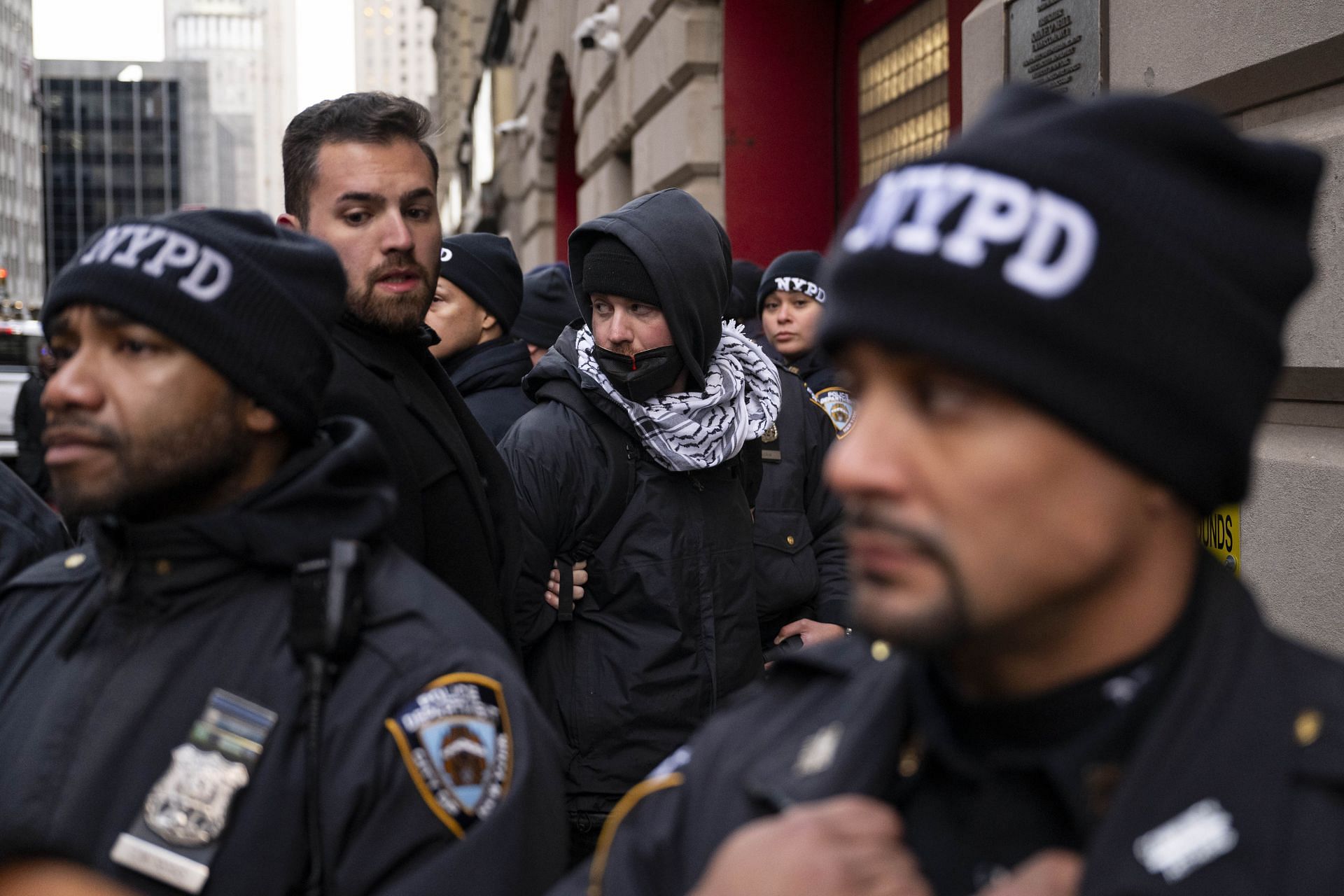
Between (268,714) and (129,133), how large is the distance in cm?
14042

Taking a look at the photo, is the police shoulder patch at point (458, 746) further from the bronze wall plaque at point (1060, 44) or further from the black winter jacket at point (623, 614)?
the bronze wall plaque at point (1060, 44)

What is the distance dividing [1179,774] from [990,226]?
54 cm

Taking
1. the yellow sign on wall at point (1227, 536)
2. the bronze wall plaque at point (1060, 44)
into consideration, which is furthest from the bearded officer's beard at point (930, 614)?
the bronze wall plaque at point (1060, 44)

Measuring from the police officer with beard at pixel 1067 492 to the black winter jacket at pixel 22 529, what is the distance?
85.0 inches

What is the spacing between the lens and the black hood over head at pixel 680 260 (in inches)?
158

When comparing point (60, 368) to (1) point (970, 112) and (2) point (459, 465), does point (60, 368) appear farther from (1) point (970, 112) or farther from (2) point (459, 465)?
(1) point (970, 112)

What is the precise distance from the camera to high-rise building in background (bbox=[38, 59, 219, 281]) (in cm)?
12738

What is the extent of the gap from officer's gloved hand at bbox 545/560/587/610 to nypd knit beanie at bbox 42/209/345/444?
4.62 feet

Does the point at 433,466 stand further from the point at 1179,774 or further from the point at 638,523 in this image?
the point at 1179,774

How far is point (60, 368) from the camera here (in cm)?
231

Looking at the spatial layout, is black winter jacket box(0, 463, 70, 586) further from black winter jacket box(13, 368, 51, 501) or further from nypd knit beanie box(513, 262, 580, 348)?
black winter jacket box(13, 368, 51, 501)

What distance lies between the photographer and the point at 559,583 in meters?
3.78

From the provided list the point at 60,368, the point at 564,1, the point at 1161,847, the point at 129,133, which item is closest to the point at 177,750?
the point at 60,368

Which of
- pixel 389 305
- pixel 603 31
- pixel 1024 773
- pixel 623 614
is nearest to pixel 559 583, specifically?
pixel 623 614
